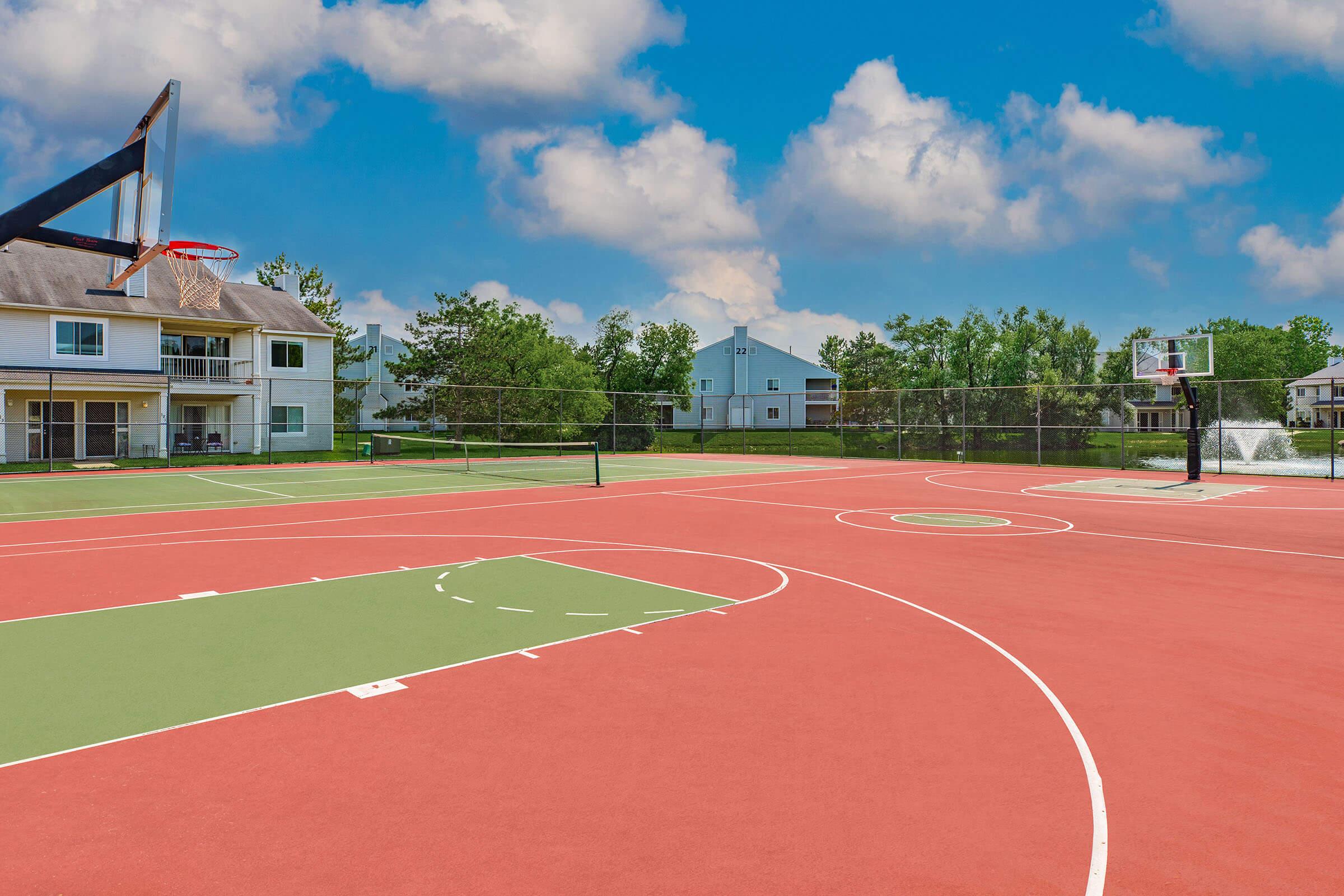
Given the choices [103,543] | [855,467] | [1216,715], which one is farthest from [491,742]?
[855,467]

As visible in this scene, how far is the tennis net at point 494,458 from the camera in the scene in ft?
81.7

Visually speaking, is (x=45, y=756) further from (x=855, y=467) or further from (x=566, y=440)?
(x=566, y=440)

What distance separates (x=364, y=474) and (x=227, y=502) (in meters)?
8.04

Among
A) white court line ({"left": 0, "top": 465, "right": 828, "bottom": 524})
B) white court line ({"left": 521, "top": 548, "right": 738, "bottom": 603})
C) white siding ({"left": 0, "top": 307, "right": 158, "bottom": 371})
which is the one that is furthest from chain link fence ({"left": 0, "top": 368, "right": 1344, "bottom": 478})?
white court line ({"left": 521, "top": 548, "right": 738, "bottom": 603})

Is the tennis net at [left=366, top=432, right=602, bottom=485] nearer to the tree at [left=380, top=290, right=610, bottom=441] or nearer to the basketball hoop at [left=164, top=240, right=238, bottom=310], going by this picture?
the tree at [left=380, top=290, right=610, bottom=441]

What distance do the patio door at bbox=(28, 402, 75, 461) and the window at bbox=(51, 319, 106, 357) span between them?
196cm

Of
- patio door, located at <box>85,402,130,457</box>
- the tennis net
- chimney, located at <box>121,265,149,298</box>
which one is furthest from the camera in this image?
chimney, located at <box>121,265,149,298</box>

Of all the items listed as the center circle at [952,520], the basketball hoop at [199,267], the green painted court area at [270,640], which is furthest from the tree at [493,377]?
the green painted court area at [270,640]

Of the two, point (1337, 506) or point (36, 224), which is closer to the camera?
point (36, 224)

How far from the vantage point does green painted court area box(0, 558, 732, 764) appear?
202 inches

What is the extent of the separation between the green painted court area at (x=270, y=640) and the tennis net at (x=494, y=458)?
12007mm

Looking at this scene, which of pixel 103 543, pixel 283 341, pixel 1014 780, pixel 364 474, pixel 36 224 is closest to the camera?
pixel 1014 780

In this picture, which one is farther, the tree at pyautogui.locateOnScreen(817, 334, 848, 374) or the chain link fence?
the tree at pyautogui.locateOnScreen(817, 334, 848, 374)

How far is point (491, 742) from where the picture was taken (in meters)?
4.59
